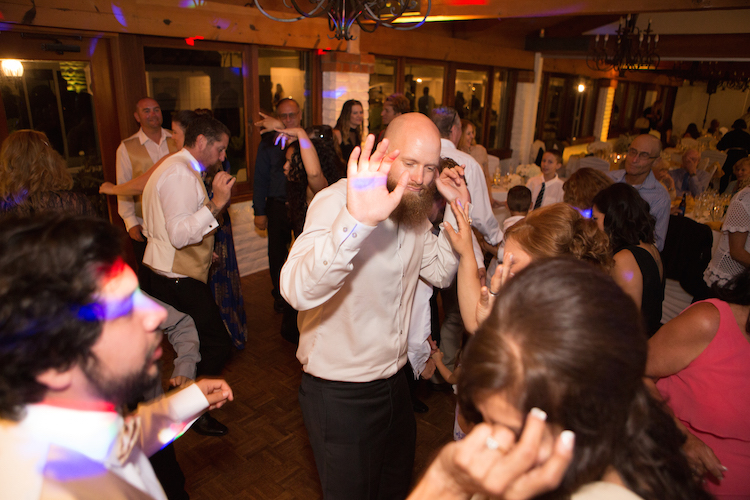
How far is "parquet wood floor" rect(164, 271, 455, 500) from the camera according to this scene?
7.46ft

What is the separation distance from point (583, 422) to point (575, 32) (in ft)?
31.4

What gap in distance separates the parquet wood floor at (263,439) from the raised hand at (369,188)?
166 centimetres

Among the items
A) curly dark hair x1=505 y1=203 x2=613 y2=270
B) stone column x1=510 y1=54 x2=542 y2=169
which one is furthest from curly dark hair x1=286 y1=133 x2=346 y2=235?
stone column x1=510 y1=54 x2=542 y2=169

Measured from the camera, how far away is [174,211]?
7.95 feet

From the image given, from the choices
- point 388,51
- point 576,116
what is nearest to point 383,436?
point 388,51

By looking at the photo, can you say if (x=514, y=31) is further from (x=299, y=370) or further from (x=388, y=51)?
(x=299, y=370)

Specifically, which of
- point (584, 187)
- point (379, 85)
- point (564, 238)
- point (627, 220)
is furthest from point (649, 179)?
point (379, 85)

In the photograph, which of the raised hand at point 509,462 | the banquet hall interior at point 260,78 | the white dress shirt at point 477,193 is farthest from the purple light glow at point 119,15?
the raised hand at point 509,462

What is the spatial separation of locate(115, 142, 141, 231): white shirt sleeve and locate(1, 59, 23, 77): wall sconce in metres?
0.77

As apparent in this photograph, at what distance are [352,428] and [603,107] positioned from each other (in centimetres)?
1245

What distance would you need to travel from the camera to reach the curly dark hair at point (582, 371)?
65 centimetres

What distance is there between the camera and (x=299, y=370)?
3.25 m

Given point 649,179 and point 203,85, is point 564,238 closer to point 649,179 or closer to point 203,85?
point 649,179

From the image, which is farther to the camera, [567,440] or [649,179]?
[649,179]
